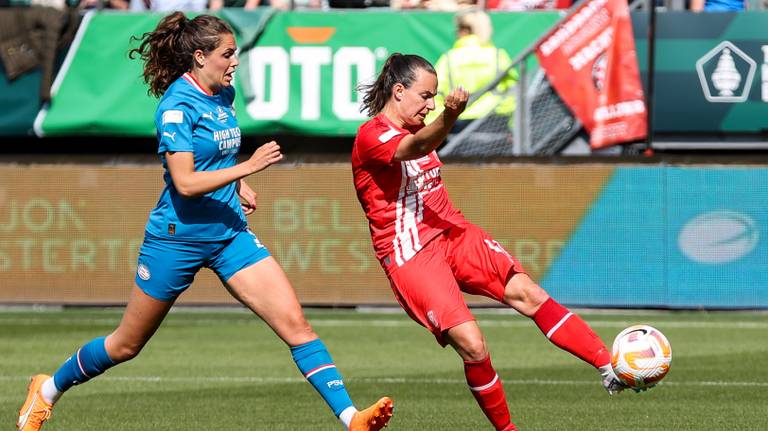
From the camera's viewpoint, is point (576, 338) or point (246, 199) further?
point (246, 199)

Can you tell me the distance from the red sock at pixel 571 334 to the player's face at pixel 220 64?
197cm

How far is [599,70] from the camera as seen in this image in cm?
1703

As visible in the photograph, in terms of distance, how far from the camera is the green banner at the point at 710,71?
56.2 ft

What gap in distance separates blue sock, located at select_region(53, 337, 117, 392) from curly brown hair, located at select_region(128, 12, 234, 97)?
4.51 feet

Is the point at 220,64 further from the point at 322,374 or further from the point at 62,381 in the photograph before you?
the point at 62,381

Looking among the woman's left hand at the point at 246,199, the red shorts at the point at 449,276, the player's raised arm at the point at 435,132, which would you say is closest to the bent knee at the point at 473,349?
the red shorts at the point at 449,276

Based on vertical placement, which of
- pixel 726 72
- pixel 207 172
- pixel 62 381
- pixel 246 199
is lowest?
pixel 726 72

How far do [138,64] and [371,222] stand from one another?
35.7 feet

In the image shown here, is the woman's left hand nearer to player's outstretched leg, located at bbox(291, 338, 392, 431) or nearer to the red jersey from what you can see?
the red jersey

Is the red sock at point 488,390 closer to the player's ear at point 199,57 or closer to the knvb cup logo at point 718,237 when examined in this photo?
the player's ear at point 199,57

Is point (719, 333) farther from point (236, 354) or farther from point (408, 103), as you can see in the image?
point (408, 103)

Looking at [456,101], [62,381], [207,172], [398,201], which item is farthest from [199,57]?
[62,381]

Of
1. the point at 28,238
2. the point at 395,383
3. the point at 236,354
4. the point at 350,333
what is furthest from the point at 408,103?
the point at 28,238

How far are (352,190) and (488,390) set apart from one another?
9.40m
